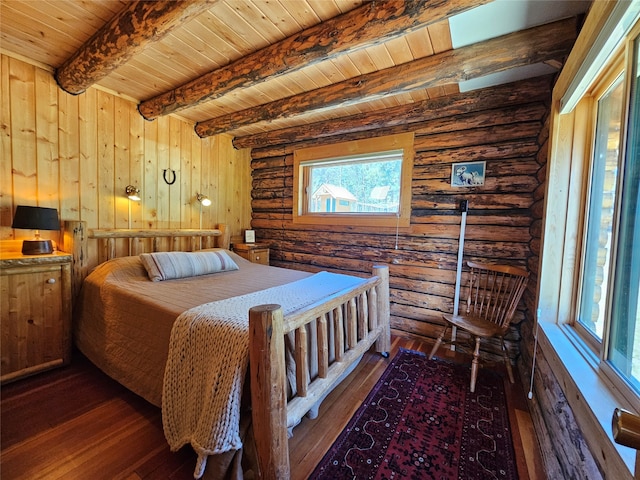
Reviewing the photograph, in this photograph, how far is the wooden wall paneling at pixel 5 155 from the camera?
82.5 inches

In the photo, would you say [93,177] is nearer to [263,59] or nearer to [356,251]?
[263,59]

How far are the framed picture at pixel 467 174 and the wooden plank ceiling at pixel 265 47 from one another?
2.35 ft

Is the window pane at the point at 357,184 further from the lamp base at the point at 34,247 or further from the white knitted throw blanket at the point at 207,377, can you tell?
the lamp base at the point at 34,247

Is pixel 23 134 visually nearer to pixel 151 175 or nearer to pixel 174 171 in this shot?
pixel 151 175

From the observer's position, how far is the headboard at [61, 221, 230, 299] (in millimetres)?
2365

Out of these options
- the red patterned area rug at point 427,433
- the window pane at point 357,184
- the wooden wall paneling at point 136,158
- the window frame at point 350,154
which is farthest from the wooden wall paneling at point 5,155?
the red patterned area rug at point 427,433

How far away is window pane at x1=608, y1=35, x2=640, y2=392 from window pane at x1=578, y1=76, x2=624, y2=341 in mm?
206

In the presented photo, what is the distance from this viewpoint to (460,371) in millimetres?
2314

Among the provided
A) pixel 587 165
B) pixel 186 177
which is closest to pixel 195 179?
pixel 186 177

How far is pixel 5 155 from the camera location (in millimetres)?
2121

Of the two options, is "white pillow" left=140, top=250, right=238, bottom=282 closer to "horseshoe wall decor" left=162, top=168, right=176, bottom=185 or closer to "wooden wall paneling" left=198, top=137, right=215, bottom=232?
"wooden wall paneling" left=198, top=137, right=215, bottom=232

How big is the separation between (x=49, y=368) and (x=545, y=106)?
4611 millimetres

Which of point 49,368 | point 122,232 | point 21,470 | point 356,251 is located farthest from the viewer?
point 356,251

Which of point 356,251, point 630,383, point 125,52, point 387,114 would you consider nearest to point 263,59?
point 125,52
